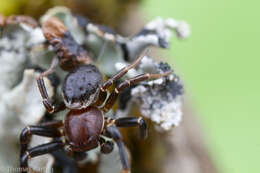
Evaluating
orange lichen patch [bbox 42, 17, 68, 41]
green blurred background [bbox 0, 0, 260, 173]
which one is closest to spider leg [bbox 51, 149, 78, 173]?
orange lichen patch [bbox 42, 17, 68, 41]

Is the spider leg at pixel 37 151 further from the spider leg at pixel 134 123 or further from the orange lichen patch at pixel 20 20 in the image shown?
the orange lichen patch at pixel 20 20

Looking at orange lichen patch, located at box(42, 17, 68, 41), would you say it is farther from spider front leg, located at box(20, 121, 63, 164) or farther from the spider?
spider front leg, located at box(20, 121, 63, 164)

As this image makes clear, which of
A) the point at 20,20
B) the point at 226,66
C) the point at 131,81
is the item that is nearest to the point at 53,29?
the point at 20,20

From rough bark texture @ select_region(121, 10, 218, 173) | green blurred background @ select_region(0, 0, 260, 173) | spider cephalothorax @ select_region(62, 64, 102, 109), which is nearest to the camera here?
spider cephalothorax @ select_region(62, 64, 102, 109)

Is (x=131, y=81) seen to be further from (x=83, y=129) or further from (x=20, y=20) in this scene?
(x=20, y=20)

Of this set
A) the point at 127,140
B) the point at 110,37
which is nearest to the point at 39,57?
the point at 110,37

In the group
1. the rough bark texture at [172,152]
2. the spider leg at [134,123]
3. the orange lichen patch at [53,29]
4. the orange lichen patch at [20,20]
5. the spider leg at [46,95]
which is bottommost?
the rough bark texture at [172,152]

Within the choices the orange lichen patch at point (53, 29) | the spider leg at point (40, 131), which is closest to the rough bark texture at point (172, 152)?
the spider leg at point (40, 131)
